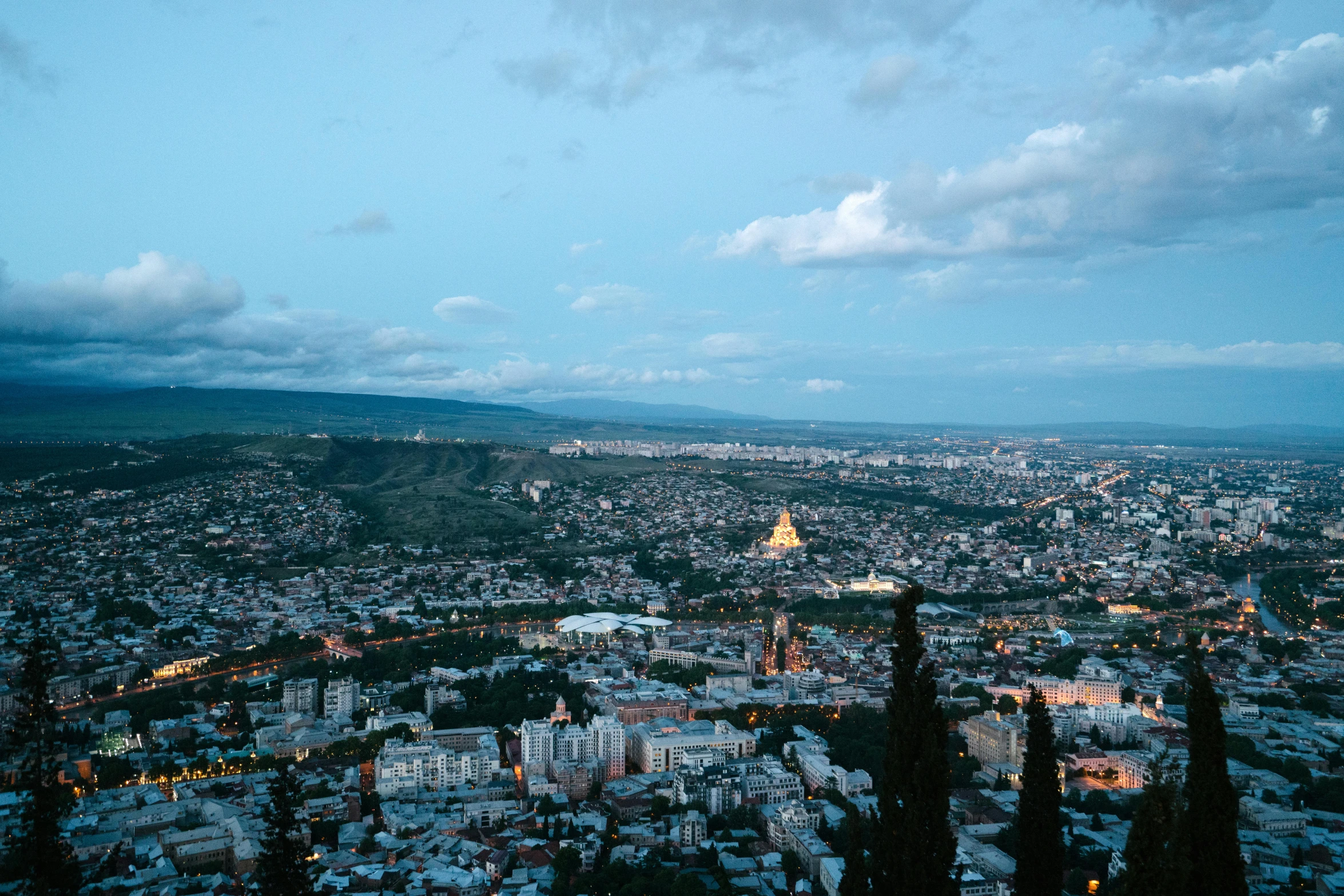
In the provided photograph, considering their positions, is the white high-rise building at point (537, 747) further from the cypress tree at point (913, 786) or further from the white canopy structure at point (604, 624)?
the cypress tree at point (913, 786)

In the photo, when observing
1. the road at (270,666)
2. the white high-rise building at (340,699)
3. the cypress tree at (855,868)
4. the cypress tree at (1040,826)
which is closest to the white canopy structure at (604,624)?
the road at (270,666)

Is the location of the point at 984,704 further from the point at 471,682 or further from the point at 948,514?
the point at 948,514

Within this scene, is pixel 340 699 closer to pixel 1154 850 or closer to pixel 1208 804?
pixel 1208 804

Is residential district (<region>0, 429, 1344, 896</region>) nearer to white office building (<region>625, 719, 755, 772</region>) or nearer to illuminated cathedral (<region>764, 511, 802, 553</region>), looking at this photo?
white office building (<region>625, 719, 755, 772</region>)

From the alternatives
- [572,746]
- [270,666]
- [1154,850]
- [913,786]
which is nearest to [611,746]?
[572,746]

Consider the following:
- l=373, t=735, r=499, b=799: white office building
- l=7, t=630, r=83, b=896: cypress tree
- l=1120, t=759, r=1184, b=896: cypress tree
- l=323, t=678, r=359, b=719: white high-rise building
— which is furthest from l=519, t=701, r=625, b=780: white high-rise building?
l=1120, t=759, r=1184, b=896: cypress tree
